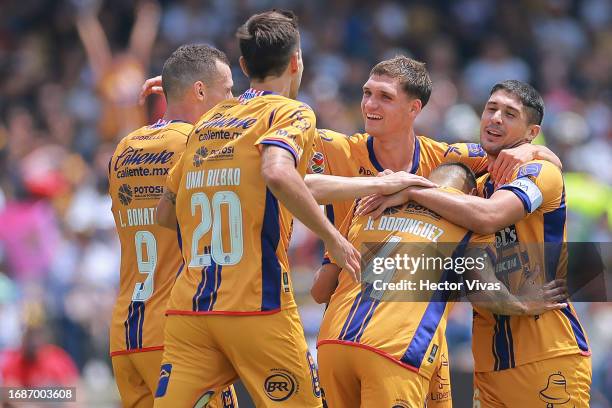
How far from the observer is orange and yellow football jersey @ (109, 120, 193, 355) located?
21.9 ft

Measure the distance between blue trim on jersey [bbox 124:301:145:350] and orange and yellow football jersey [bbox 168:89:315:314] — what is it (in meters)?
0.82

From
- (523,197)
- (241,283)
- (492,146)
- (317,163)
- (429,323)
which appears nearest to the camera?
(241,283)

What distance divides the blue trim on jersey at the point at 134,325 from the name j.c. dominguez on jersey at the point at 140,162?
770mm

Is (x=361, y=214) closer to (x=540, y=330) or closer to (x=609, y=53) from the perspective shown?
(x=540, y=330)

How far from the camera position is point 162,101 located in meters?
14.7

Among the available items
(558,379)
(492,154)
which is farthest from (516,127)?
(558,379)

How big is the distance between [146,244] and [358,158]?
4.63 feet

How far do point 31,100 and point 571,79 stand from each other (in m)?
7.54

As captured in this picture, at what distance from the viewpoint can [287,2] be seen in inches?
671

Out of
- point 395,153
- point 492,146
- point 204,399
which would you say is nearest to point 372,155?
point 395,153

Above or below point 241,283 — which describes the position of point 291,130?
above

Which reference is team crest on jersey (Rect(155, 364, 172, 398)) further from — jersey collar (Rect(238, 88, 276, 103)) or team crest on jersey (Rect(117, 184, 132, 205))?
jersey collar (Rect(238, 88, 276, 103))

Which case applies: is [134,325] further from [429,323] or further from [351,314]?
[429,323]

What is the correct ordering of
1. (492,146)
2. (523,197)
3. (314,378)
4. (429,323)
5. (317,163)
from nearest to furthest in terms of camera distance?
(314,378) → (429,323) → (523,197) → (492,146) → (317,163)
